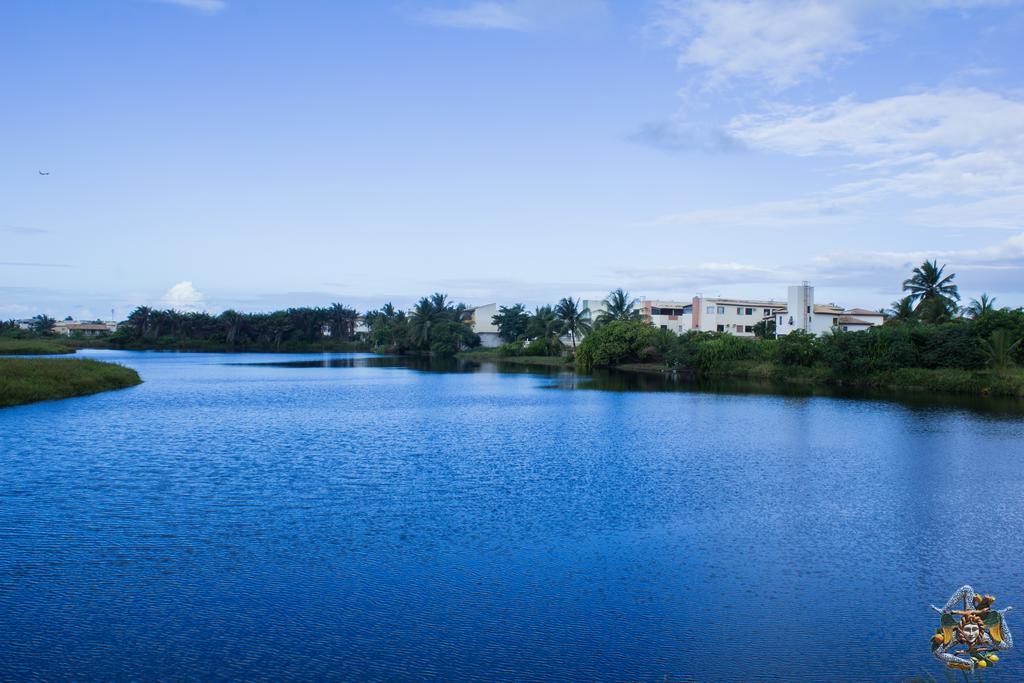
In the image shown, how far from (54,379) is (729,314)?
71157 mm

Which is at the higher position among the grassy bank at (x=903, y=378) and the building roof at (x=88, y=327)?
the building roof at (x=88, y=327)

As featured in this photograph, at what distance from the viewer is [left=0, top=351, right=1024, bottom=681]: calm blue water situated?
980cm

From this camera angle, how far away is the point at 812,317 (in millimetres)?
78750

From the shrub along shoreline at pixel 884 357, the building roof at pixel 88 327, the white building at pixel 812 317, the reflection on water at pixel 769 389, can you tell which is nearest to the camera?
the reflection on water at pixel 769 389

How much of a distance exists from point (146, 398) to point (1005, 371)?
51.0 metres

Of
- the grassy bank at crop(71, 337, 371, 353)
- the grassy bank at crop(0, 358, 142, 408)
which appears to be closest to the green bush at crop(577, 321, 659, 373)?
the grassy bank at crop(0, 358, 142, 408)

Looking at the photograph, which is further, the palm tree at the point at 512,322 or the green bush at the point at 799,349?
the palm tree at the point at 512,322

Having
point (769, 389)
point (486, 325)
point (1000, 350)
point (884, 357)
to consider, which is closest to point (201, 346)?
point (486, 325)

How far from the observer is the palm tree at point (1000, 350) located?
47.8 m

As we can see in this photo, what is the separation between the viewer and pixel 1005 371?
157 feet

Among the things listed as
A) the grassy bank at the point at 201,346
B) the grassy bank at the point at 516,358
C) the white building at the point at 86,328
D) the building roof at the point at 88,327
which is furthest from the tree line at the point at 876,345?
the building roof at the point at 88,327

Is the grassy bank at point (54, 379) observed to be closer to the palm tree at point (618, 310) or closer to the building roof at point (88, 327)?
the palm tree at point (618, 310)

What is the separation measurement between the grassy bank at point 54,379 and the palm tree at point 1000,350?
54.6 metres

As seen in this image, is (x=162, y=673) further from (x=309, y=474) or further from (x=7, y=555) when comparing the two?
(x=309, y=474)
